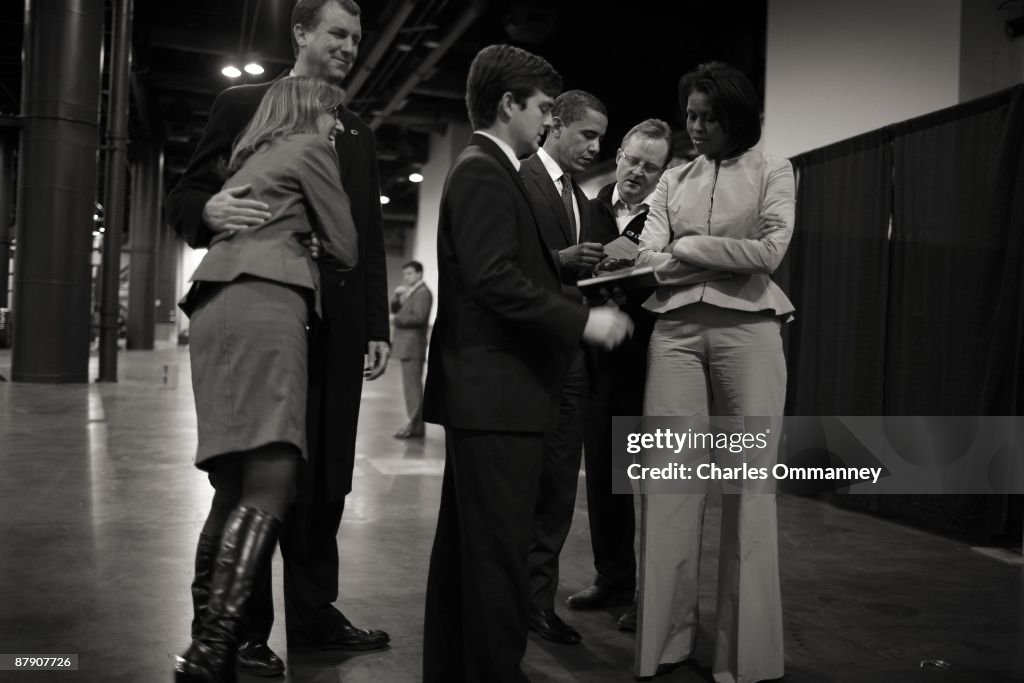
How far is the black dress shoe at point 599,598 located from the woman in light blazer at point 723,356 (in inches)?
22.7

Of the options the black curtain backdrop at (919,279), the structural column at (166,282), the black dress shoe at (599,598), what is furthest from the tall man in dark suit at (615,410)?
the structural column at (166,282)

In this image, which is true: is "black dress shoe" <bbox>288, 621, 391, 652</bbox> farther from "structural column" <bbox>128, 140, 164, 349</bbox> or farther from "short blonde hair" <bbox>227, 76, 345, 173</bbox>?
"structural column" <bbox>128, 140, 164, 349</bbox>

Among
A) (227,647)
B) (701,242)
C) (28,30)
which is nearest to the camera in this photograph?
(227,647)

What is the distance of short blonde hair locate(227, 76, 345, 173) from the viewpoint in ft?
6.28

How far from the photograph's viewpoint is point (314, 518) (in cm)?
237

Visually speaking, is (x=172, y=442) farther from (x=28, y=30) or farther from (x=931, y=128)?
(x=28, y=30)

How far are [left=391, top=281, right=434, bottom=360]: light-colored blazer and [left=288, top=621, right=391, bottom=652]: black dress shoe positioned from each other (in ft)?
17.1

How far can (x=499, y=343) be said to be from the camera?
1833 millimetres

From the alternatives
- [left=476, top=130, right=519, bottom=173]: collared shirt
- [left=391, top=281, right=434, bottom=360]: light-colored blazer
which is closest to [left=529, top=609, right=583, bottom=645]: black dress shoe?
[left=476, top=130, right=519, bottom=173]: collared shirt

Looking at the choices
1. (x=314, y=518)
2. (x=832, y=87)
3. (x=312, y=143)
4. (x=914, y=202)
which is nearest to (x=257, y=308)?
(x=312, y=143)

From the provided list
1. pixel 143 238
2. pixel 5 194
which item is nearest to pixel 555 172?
pixel 5 194

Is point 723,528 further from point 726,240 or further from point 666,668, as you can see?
point 726,240

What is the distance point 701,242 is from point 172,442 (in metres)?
4.97

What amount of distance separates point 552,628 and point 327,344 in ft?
3.50
